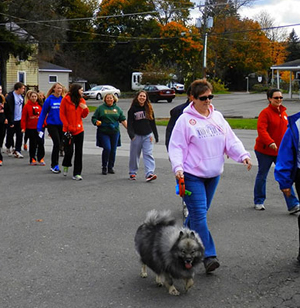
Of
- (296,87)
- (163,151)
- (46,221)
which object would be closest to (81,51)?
(296,87)

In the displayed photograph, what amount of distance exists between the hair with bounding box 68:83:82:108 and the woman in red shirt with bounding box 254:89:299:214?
4.12 meters

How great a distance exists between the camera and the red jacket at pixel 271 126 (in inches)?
313

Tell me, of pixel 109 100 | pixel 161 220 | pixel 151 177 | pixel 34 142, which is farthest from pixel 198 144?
pixel 34 142

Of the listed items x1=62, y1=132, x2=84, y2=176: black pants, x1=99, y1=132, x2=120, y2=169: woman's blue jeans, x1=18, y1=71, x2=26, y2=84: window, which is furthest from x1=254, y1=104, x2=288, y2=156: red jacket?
x1=18, y1=71, x2=26, y2=84: window

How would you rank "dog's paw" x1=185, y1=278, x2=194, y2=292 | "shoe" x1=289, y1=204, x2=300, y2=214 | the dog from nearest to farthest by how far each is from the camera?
the dog
"dog's paw" x1=185, y1=278, x2=194, y2=292
"shoe" x1=289, y1=204, x2=300, y2=214

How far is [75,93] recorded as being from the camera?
10.8 m

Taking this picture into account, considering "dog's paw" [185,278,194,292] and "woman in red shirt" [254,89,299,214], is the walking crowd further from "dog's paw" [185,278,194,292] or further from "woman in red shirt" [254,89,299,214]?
"dog's paw" [185,278,194,292]

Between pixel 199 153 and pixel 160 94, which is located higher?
pixel 160 94

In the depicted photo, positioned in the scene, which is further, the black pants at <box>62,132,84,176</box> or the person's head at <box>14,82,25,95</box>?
the person's head at <box>14,82,25,95</box>

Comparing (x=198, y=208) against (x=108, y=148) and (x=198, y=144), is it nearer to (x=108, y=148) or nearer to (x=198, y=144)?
(x=198, y=144)

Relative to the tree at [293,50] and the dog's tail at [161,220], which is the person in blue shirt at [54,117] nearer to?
the dog's tail at [161,220]

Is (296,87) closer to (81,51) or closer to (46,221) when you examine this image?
(81,51)

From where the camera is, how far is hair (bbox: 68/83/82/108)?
10734 millimetres

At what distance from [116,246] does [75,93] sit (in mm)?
5071
